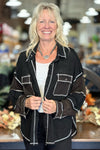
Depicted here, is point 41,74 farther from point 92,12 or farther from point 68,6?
point 68,6

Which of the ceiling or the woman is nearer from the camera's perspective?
the woman

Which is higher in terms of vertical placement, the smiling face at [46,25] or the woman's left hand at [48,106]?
the smiling face at [46,25]

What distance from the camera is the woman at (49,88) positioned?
1.85m

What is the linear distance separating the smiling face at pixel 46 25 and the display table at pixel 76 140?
3.31 ft

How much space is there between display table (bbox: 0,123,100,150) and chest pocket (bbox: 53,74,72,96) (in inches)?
28.1

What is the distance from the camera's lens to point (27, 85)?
193 cm

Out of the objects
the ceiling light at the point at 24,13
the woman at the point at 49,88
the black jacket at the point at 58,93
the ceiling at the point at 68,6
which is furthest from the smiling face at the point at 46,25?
the ceiling light at the point at 24,13

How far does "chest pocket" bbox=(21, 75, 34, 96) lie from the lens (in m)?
1.91

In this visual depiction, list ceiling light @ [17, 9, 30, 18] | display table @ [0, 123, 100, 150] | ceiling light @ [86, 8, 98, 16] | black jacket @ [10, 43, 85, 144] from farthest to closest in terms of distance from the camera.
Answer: ceiling light @ [17, 9, 30, 18] < ceiling light @ [86, 8, 98, 16] < display table @ [0, 123, 100, 150] < black jacket @ [10, 43, 85, 144]

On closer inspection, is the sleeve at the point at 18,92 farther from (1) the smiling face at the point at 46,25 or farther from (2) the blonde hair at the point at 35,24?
(1) the smiling face at the point at 46,25

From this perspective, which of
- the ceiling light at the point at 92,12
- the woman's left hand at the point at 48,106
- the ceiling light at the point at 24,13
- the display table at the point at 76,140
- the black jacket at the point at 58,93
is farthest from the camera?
the ceiling light at the point at 24,13

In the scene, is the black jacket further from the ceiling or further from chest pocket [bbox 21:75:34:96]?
the ceiling

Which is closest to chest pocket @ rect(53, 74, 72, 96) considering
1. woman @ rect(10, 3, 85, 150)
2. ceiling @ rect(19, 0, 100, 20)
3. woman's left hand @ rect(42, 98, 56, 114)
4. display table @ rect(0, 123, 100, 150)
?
woman @ rect(10, 3, 85, 150)

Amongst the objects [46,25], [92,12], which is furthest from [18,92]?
[92,12]
